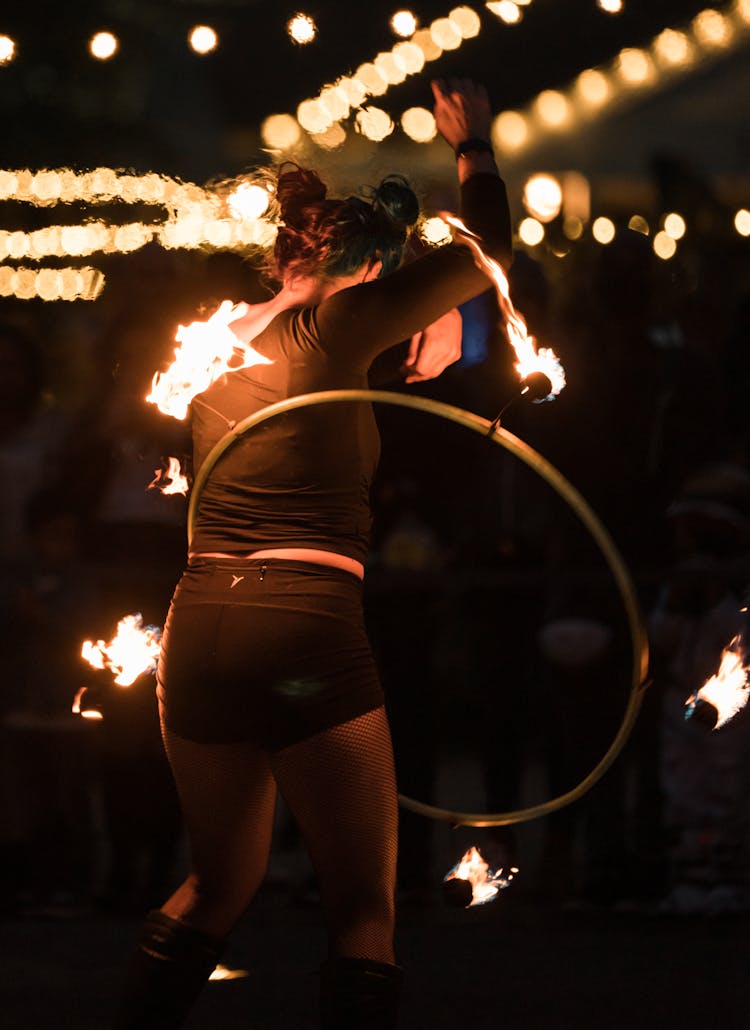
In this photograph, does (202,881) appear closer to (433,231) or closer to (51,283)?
(433,231)

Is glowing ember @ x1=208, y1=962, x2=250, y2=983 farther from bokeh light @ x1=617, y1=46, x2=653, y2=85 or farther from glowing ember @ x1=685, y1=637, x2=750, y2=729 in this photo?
bokeh light @ x1=617, y1=46, x2=653, y2=85

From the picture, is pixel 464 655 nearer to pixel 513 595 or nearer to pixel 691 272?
pixel 513 595

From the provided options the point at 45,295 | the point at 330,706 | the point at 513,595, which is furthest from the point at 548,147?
the point at 330,706

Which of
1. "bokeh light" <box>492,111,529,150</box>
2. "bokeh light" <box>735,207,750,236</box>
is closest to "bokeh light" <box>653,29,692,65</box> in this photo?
"bokeh light" <box>735,207,750,236</box>

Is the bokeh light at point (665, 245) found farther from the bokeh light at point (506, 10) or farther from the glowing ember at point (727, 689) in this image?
the glowing ember at point (727, 689)

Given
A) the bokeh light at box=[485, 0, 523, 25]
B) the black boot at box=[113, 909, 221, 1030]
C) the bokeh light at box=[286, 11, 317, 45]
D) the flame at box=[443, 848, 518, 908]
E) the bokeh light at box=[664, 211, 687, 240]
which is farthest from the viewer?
the bokeh light at box=[664, 211, 687, 240]

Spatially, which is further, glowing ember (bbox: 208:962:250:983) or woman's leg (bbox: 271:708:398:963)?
glowing ember (bbox: 208:962:250:983)

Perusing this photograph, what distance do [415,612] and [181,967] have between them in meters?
3.47

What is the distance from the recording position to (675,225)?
9133 mm

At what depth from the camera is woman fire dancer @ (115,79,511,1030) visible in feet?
12.6

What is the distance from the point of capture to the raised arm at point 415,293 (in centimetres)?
380

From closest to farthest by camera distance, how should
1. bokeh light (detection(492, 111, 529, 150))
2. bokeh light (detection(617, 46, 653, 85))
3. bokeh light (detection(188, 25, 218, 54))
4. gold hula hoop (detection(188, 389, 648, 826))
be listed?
gold hula hoop (detection(188, 389, 648, 826)) < bokeh light (detection(188, 25, 218, 54)) < bokeh light (detection(617, 46, 653, 85)) < bokeh light (detection(492, 111, 529, 150))

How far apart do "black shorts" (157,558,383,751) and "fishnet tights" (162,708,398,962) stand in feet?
0.16

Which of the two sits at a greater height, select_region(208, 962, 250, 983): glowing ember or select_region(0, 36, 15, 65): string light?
select_region(0, 36, 15, 65): string light
